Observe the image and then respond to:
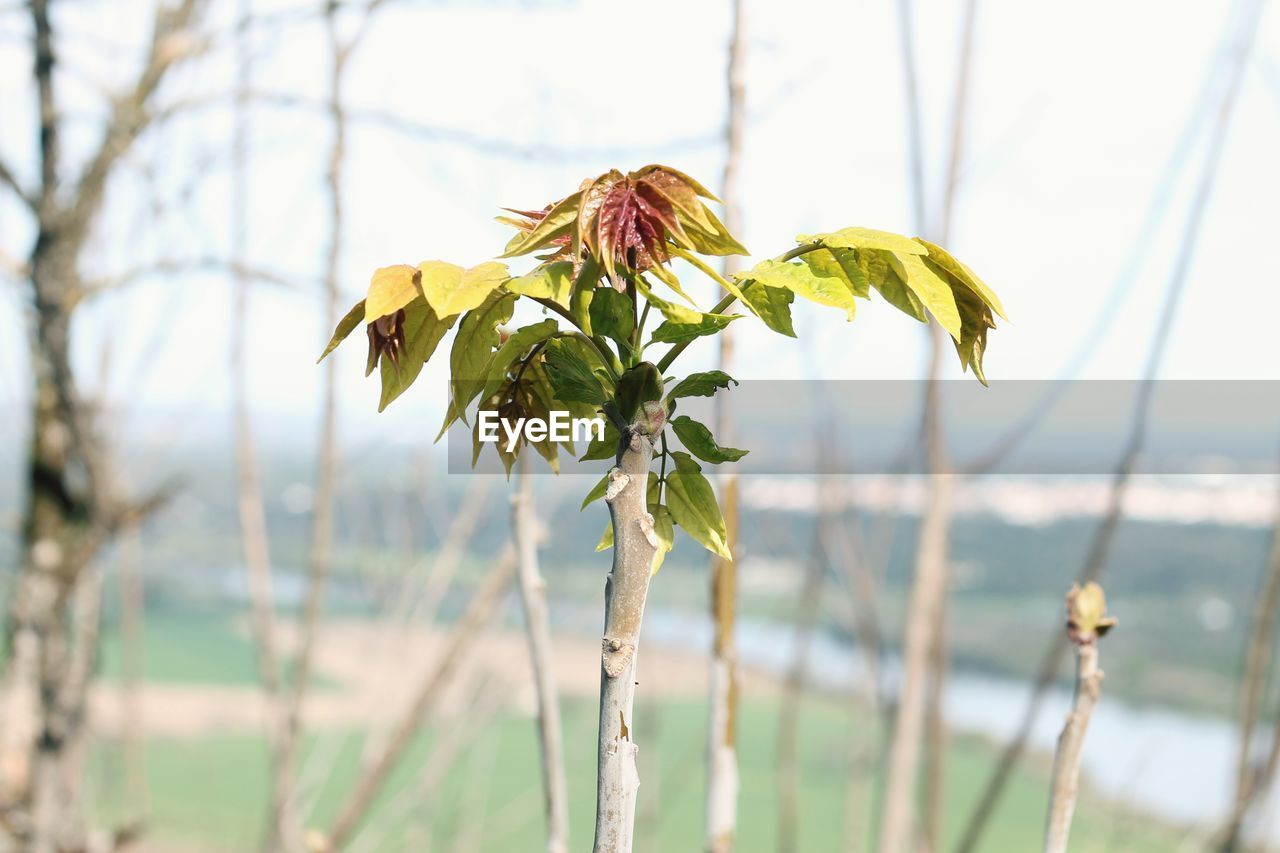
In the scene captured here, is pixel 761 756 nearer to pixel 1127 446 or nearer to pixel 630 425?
pixel 1127 446

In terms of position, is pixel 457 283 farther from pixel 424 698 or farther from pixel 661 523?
pixel 424 698

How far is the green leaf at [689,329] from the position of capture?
353mm

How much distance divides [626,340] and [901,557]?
5.92 meters

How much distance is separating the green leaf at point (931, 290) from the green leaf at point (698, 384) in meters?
0.07

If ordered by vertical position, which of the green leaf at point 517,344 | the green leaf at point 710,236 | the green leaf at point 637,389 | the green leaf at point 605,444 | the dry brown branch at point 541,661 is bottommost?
the dry brown branch at point 541,661

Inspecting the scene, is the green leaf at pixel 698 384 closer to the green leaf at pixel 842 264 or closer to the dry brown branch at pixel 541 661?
the green leaf at pixel 842 264

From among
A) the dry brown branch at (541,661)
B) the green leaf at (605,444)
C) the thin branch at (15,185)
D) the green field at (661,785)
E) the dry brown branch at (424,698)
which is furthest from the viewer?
the green field at (661,785)

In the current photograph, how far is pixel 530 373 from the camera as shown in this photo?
1.40 feet

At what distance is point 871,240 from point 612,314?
9 centimetres

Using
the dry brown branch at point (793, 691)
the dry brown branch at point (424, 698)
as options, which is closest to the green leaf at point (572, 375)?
the dry brown branch at point (424, 698)

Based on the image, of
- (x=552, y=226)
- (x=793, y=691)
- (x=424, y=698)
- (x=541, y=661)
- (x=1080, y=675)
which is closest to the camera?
(x=552, y=226)

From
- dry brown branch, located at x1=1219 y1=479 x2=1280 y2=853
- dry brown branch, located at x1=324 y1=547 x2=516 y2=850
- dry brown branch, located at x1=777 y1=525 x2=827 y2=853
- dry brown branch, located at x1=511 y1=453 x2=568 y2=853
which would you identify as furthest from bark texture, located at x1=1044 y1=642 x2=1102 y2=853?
dry brown branch, located at x1=777 y1=525 x2=827 y2=853

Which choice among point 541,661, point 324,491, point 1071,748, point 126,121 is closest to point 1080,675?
point 1071,748

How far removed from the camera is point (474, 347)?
37 cm
